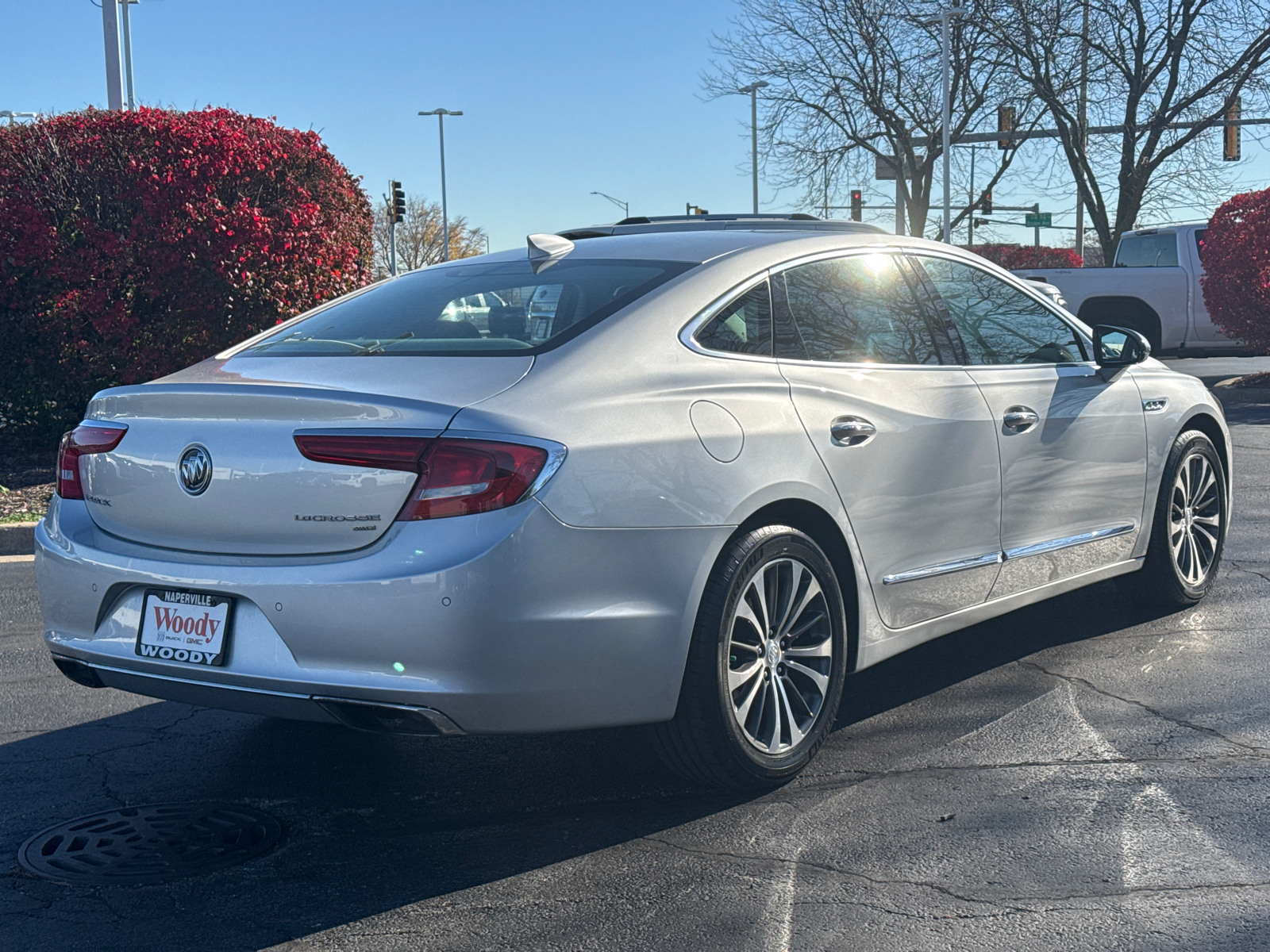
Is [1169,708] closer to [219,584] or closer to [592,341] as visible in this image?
[592,341]

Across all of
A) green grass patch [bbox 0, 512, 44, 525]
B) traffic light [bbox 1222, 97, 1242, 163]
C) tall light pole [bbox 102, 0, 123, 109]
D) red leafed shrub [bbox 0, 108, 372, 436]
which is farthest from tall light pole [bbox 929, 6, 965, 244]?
green grass patch [bbox 0, 512, 44, 525]

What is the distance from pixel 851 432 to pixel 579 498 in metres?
1.14

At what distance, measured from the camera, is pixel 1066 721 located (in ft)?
15.0

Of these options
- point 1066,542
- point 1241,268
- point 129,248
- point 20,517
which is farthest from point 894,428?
point 1241,268

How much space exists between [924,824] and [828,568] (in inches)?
30.9

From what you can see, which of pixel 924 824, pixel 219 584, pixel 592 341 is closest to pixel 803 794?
pixel 924 824

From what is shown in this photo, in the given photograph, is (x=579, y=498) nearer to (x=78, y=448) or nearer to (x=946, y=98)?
(x=78, y=448)

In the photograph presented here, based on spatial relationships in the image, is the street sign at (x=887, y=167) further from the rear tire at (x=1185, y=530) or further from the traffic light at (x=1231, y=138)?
the rear tire at (x=1185, y=530)

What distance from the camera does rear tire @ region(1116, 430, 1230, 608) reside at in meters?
5.89

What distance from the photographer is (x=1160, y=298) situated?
1969 centimetres

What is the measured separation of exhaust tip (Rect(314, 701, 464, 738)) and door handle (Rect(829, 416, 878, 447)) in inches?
57.6

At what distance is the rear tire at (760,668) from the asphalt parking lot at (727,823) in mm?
135

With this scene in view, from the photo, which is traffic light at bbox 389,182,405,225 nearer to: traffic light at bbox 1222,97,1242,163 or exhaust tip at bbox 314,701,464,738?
traffic light at bbox 1222,97,1242,163

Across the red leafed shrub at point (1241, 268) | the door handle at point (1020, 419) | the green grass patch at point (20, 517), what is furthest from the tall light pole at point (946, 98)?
the door handle at point (1020, 419)
